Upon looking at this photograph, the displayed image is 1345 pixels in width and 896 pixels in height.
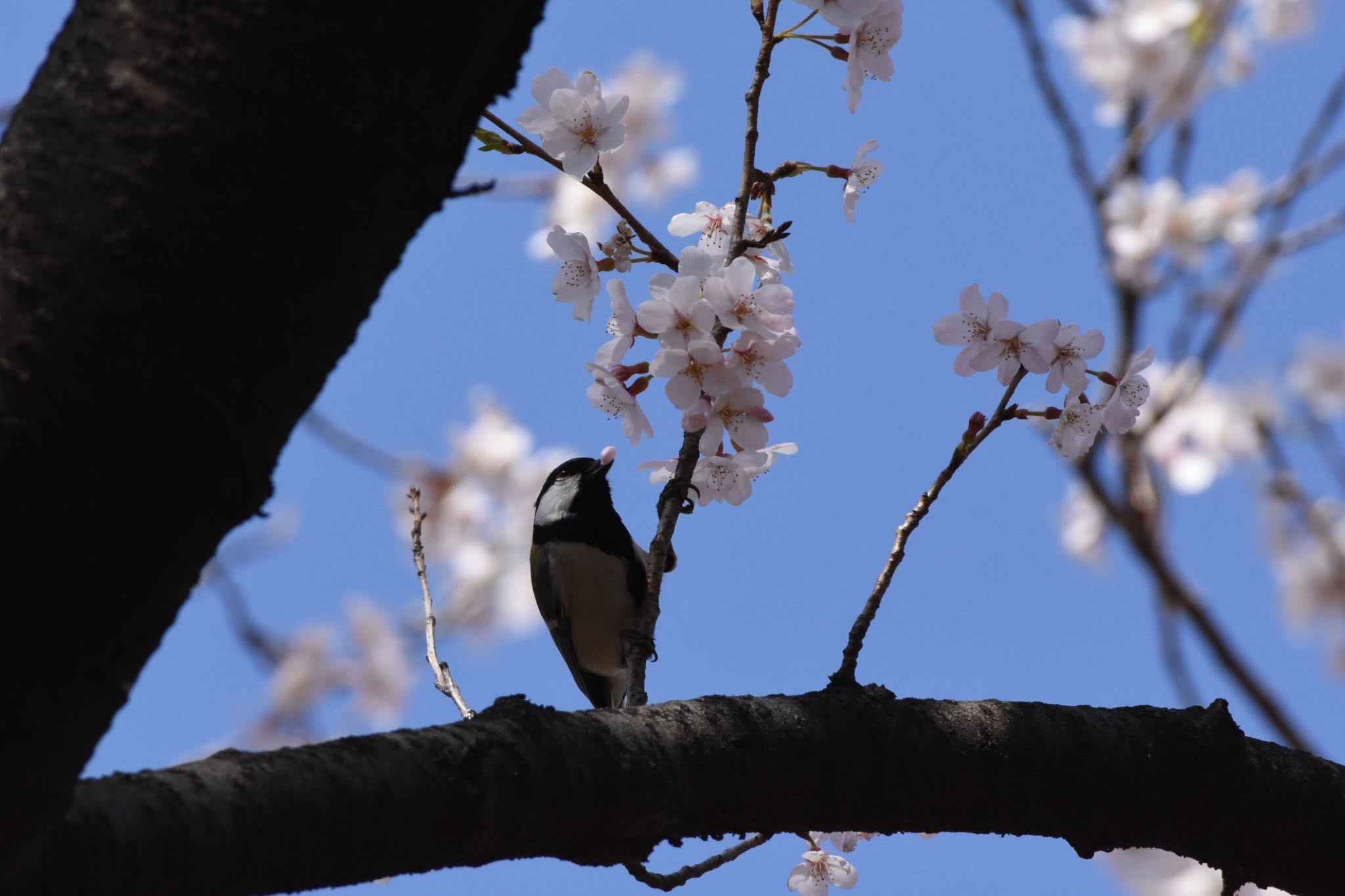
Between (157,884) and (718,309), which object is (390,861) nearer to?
(157,884)

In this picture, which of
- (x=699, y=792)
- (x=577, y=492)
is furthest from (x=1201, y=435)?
(x=699, y=792)

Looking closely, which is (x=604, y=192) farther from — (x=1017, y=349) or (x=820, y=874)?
(x=820, y=874)

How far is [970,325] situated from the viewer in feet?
7.43

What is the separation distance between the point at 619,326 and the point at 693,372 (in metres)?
0.19

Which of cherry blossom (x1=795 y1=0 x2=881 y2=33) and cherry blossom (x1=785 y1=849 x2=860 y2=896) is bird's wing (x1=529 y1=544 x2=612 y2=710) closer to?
cherry blossom (x1=785 y1=849 x2=860 y2=896)

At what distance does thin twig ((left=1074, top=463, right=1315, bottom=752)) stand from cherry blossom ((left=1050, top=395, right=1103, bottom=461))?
868 mm

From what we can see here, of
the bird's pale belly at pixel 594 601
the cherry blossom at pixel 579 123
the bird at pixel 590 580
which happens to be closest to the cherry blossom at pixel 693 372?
the cherry blossom at pixel 579 123

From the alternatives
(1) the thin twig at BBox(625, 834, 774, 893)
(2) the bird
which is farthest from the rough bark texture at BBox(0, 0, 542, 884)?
(2) the bird

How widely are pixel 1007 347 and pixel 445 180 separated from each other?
1353mm

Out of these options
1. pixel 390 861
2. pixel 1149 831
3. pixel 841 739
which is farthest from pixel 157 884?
pixel 1149 831

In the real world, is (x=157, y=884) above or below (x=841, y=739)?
below

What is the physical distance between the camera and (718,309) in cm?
203

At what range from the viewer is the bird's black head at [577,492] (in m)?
4.92

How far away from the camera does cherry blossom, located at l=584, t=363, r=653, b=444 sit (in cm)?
228
